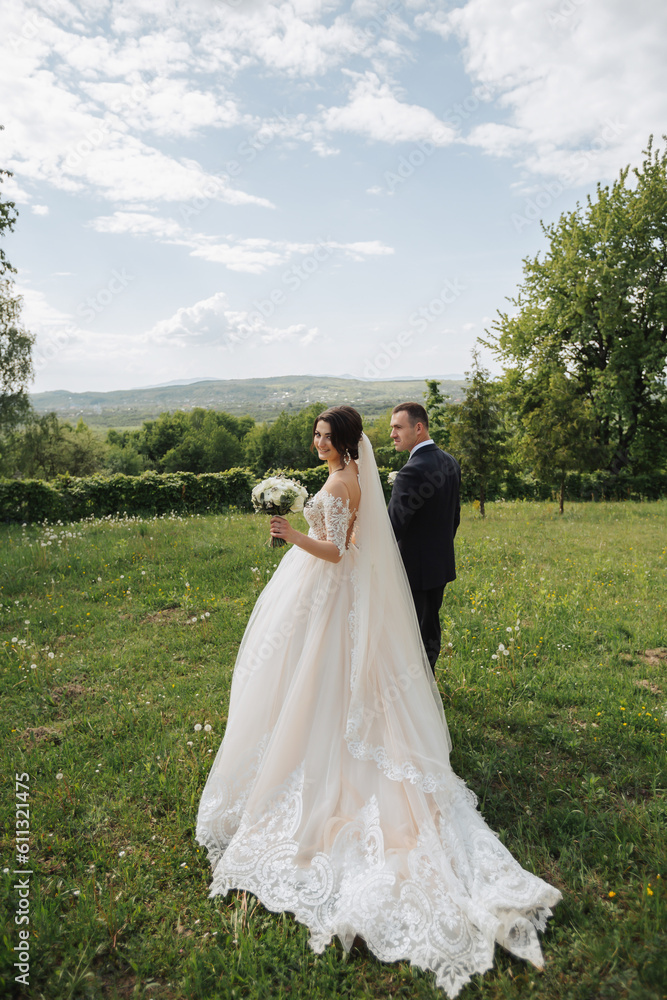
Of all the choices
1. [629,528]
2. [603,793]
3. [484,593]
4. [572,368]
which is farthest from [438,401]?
[603,793]

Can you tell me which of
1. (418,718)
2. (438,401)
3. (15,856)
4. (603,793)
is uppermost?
(438,401)

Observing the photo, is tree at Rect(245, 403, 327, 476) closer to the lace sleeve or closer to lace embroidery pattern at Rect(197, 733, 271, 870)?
the lace sleeve

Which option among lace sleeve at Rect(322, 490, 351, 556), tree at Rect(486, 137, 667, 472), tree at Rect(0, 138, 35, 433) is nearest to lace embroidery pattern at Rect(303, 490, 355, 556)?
lace sleeve at Rect(322, 490, 351, 556)

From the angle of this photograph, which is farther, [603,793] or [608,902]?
[603,793]

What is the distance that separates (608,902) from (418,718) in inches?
61.6

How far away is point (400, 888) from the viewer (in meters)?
3.26

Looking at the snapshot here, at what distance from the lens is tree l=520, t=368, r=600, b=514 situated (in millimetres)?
19625

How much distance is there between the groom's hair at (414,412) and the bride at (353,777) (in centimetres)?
62

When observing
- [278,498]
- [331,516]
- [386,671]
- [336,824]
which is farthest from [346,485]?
[336,824]

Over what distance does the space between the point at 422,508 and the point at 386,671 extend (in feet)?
5.22

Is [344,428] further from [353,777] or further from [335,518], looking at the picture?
[353,777]

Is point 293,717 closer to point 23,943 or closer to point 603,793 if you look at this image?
point 23,943

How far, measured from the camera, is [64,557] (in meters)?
10.8

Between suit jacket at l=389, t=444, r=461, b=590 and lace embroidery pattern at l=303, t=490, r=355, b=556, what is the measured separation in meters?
0.86
